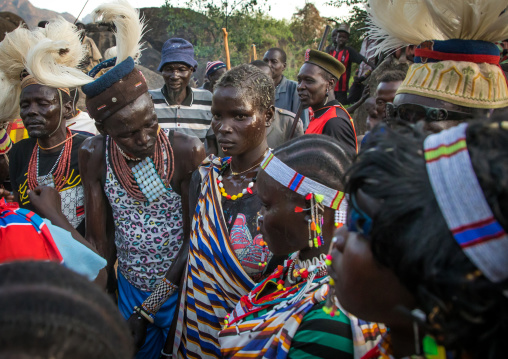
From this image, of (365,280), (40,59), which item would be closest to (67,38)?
(40,59)

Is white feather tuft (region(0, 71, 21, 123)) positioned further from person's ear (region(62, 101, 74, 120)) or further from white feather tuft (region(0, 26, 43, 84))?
person's ear (region(62, 101, 74, 120))

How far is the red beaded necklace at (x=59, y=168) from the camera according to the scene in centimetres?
319

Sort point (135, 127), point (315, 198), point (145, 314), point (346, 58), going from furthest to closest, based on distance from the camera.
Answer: point (346, 58) < point (135, 127) < point (145, 314) < point (315, 198)

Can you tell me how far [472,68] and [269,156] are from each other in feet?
3.42

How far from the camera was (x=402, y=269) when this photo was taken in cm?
77

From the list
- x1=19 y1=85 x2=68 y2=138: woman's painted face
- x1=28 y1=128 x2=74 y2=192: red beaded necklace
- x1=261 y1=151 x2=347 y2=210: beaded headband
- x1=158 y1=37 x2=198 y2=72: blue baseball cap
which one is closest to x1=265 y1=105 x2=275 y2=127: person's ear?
x1=261 y1=151 x2=347 y2=210: beaded headband

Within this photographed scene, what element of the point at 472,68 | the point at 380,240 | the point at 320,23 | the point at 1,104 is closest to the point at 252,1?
the point at 320,23

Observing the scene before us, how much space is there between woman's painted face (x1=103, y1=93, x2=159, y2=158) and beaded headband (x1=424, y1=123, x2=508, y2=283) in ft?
7.07

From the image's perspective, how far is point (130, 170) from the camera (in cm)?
274

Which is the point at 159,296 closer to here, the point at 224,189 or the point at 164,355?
the point at 164,355

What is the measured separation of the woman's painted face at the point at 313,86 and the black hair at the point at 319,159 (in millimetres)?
2910

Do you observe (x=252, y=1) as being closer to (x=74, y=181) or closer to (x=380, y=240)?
(x=74, y=181)

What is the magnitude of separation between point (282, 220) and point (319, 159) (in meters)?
0.29

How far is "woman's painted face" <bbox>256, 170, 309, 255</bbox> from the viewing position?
161 cm
